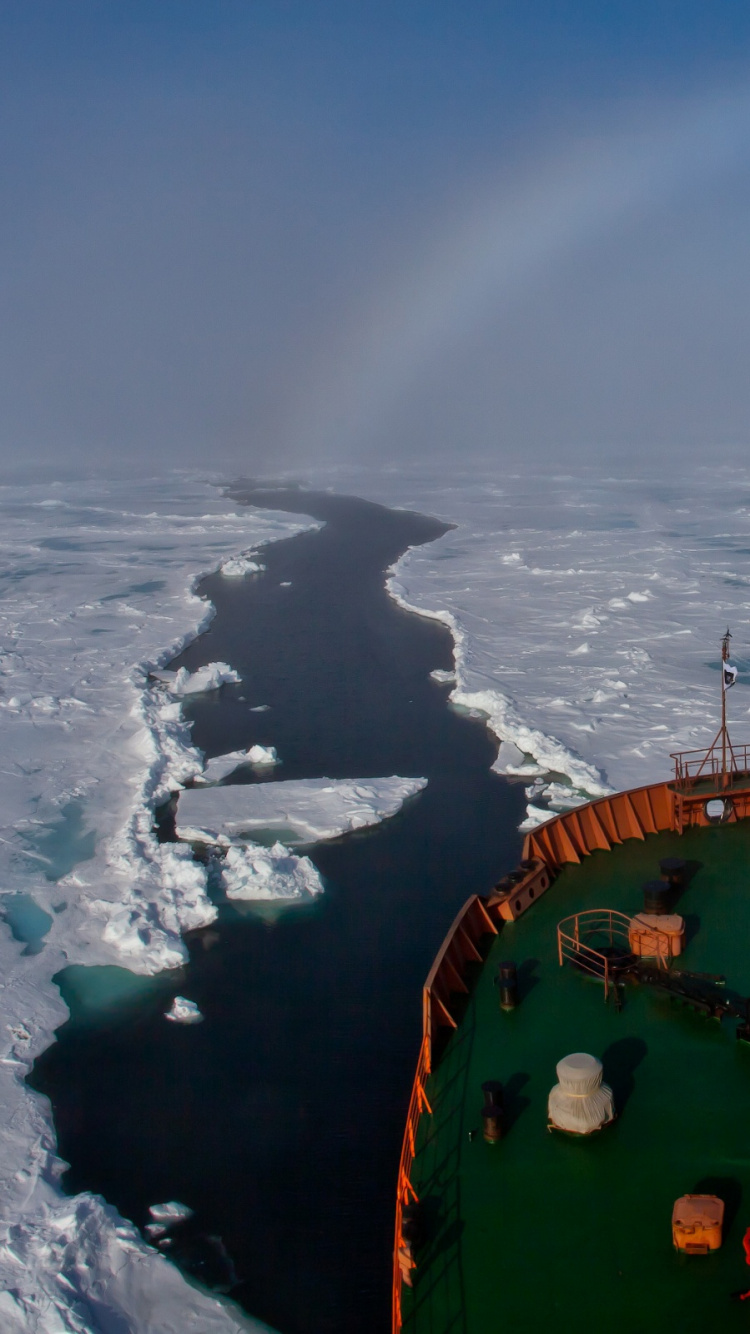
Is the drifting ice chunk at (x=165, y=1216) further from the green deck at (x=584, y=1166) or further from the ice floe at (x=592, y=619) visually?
the ice floe at (x=592, y=619)

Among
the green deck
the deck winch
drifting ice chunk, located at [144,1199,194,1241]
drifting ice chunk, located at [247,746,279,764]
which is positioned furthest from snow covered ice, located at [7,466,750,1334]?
the deck winch

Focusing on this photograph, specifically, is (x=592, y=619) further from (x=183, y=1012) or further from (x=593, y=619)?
(x=183, y=1012)

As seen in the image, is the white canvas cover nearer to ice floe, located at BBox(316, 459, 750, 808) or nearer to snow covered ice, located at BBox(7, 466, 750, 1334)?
snow covered ice, located at BBox(7, 466, 750, 1334)

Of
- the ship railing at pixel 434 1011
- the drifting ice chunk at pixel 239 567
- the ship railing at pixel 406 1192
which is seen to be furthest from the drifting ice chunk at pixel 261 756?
the drifting ice chunk at pixel 239 567

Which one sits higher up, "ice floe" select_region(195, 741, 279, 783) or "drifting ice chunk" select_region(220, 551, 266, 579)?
"drifting ice chunk" select_region(220, 551, 266, 579)

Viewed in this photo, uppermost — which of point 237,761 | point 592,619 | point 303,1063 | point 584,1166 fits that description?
point 592,619

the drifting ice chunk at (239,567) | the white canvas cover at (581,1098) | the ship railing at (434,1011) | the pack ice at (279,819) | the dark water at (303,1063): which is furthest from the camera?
the drifting ice chunk at (239,567)

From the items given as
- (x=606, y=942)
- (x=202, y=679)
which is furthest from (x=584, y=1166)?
(x=202, y=679)
